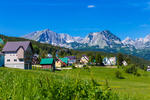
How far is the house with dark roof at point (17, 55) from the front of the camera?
72.1 meters

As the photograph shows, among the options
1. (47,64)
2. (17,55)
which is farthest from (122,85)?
(47,64)

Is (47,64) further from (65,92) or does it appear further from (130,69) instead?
(65,92)

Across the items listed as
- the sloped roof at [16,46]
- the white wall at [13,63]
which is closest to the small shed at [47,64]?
the white wall at [13,63]

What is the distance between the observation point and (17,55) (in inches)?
2835

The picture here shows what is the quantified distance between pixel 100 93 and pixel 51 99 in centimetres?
137

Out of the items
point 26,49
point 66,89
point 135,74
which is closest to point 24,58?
point 26,49

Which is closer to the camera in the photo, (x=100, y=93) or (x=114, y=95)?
(x=100, y=93)

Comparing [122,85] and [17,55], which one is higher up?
[17,55]

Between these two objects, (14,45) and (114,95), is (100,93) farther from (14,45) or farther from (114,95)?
(14,45)

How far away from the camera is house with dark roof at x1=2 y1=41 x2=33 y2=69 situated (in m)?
72.1

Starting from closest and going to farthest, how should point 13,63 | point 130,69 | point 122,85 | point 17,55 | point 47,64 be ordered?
point 122,85 → point 17,55 → point 13,63 → point 47,64 → point 130,69

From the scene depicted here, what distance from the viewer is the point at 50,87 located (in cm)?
578

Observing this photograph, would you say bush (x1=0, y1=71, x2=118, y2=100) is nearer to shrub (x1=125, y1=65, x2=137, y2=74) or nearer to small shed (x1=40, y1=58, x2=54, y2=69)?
small shed (x1=40, y1=58, x2=54, y2=69)

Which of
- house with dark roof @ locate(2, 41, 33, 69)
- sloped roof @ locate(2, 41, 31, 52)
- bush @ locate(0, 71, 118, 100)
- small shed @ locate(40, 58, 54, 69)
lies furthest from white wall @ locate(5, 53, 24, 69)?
bush @ locate(0, 71, 118, 100)
